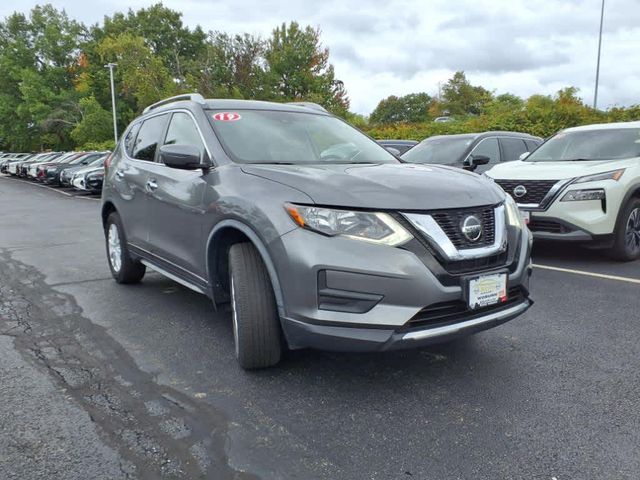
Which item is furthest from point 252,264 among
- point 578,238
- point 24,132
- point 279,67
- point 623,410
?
point 24,132

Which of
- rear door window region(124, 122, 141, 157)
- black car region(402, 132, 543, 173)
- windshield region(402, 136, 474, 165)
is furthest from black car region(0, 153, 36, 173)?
rear door window region(124, 122, 141, 157)

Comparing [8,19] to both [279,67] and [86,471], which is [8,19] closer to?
[279,67]

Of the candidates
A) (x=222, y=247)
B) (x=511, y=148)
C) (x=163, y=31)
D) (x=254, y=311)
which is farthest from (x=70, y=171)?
(x=163, y=31)

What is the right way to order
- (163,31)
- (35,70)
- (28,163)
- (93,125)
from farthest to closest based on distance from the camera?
(163,31), (35,70), (93,125), (28,163)

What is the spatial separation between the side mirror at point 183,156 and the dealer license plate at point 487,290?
6.04ft

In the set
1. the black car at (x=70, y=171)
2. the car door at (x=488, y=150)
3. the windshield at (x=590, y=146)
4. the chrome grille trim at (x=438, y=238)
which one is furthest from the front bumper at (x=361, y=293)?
the black car at (x=70, y=171)

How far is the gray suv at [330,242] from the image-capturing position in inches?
105

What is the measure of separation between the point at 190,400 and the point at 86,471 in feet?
2.31

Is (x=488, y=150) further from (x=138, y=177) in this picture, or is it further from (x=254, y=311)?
(x=254, y=311)

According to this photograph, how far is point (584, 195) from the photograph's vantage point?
5883 mm

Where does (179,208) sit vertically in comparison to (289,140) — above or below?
below

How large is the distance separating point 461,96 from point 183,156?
72.3 metres

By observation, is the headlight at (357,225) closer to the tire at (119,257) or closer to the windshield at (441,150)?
the tire at (119,257)

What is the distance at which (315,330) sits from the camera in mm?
2715
